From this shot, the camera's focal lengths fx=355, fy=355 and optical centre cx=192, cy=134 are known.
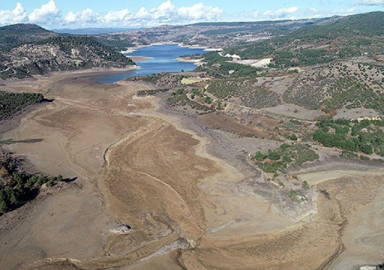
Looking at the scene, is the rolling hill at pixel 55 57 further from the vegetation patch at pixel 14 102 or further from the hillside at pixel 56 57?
the vegetation patch at pixel 14 102

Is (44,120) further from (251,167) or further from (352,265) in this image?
(352,265)

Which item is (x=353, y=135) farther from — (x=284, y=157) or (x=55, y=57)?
(x=55, y=57)

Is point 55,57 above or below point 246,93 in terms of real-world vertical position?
above

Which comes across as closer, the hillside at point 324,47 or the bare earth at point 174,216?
the bare earth at point 174,216

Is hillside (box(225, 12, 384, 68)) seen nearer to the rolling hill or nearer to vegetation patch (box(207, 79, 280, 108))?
vegetation patch (box(207, 79, 280, 108))

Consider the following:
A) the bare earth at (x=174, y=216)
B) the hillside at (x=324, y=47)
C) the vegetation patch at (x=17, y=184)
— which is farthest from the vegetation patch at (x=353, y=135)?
the hillside at (x=324, y=47)

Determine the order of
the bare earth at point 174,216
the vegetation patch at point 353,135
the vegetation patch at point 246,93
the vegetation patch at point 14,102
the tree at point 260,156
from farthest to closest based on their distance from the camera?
1. the vegetation patch at point 246,93
2. the vegetation patch at point 14,102
3. the vegetation patch at point 353,135
4. the tree at point 260,156
5. the bare earth at point 174,216

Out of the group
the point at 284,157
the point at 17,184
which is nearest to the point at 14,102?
the point at 17,184
